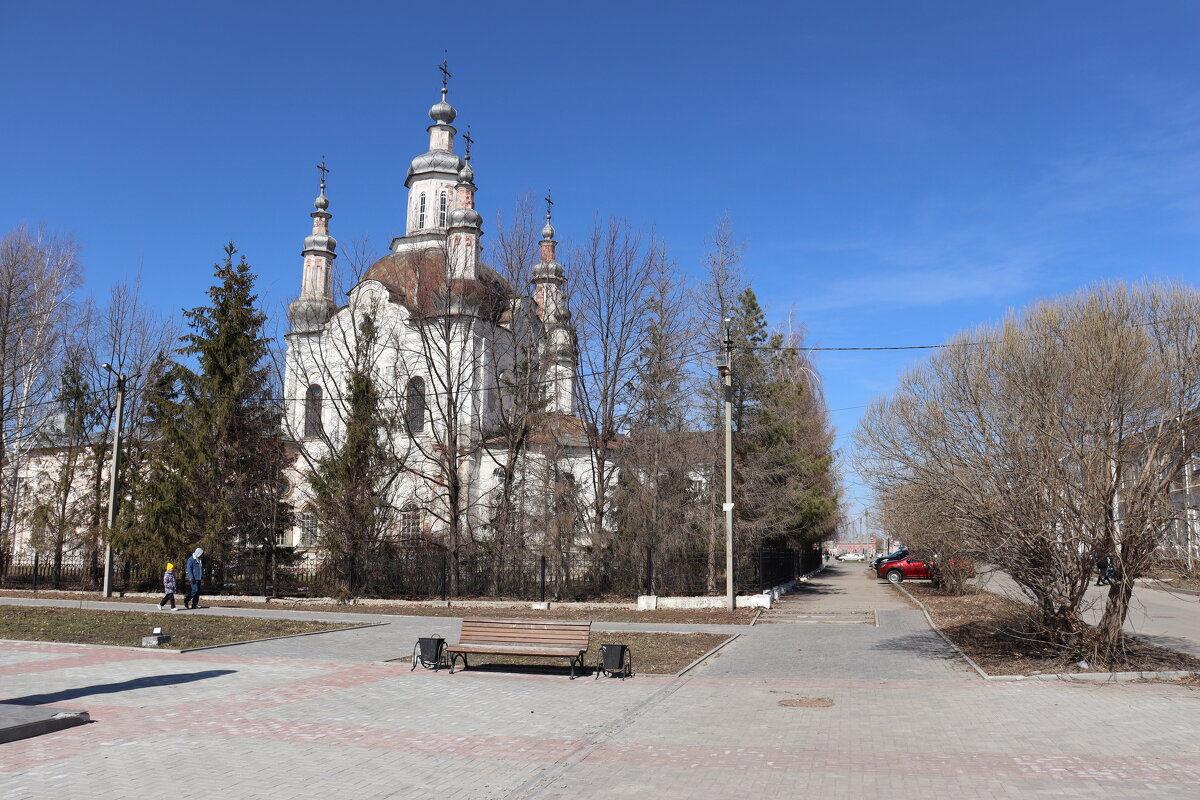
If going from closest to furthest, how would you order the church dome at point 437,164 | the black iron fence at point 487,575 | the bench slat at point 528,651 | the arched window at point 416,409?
the bench slat at point 528,651, the black iron fence at point 487,575, the arched window at point 416,409, the church dome at point 437,164

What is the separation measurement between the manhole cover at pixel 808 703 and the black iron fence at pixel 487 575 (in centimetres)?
1217

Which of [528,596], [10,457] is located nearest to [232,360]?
[10,457]

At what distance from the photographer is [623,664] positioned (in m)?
11.6

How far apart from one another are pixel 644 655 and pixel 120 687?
736cm

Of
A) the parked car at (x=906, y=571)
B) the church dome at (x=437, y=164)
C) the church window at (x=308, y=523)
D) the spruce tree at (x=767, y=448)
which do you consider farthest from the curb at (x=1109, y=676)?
the church dome at (x=437, y=164)

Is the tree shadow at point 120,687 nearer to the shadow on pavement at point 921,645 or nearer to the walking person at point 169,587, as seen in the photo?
the shadow on pavement at point 921,645

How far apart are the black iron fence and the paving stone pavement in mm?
10881

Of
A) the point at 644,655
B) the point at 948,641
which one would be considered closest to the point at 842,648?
the point at 948,641

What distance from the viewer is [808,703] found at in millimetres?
9828

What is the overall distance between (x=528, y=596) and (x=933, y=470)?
14437mm

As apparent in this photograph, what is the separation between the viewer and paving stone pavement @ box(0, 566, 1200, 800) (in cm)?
645

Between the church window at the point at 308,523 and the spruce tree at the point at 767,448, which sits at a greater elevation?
the spruce tree at the point at 767,448

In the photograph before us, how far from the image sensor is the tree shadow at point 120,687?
30.9ft

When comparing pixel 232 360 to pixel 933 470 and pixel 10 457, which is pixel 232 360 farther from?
pixel 933 470
